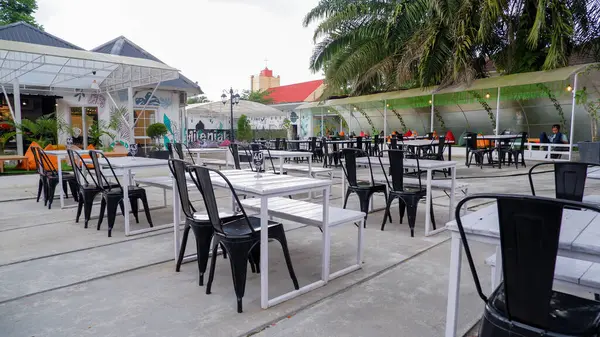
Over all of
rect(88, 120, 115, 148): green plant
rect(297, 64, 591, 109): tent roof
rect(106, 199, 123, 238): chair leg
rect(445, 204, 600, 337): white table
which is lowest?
rect(106, 199, 123, 238): chair leg

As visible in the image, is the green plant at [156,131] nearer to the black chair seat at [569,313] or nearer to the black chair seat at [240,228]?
the black chair seat at [240,228]

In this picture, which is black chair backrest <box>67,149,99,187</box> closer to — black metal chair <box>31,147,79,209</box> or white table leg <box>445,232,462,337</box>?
black metal chair <box>31,147,79,209</box>

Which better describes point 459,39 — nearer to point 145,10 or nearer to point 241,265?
point 145,10

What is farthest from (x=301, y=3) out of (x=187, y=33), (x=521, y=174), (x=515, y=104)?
(x=521, y=174)

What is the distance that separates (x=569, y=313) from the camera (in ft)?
4.62

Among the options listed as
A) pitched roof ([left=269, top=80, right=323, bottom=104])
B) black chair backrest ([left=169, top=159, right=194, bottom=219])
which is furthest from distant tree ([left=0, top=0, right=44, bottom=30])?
black chair backrest ([left=169, top=159, right=194, bottom=219])

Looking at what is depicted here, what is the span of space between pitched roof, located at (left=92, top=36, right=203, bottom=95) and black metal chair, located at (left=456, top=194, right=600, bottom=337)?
16384mm

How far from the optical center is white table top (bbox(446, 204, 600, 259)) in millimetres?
1377

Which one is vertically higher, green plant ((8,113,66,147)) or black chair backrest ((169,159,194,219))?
green plant ((8,113,66,147))

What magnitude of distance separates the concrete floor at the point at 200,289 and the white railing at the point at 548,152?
31.5 ft

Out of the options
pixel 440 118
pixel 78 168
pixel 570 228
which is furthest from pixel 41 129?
pixel 440 118

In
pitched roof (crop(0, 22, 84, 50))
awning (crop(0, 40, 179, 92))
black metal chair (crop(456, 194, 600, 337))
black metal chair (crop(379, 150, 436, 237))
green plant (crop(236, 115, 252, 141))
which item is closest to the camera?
black metal chair (crop(456, 194, 600, 337))

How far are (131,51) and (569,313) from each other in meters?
18.2

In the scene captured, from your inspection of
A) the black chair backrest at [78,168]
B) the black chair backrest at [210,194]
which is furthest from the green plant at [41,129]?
the black chair backrest at [210,194]
